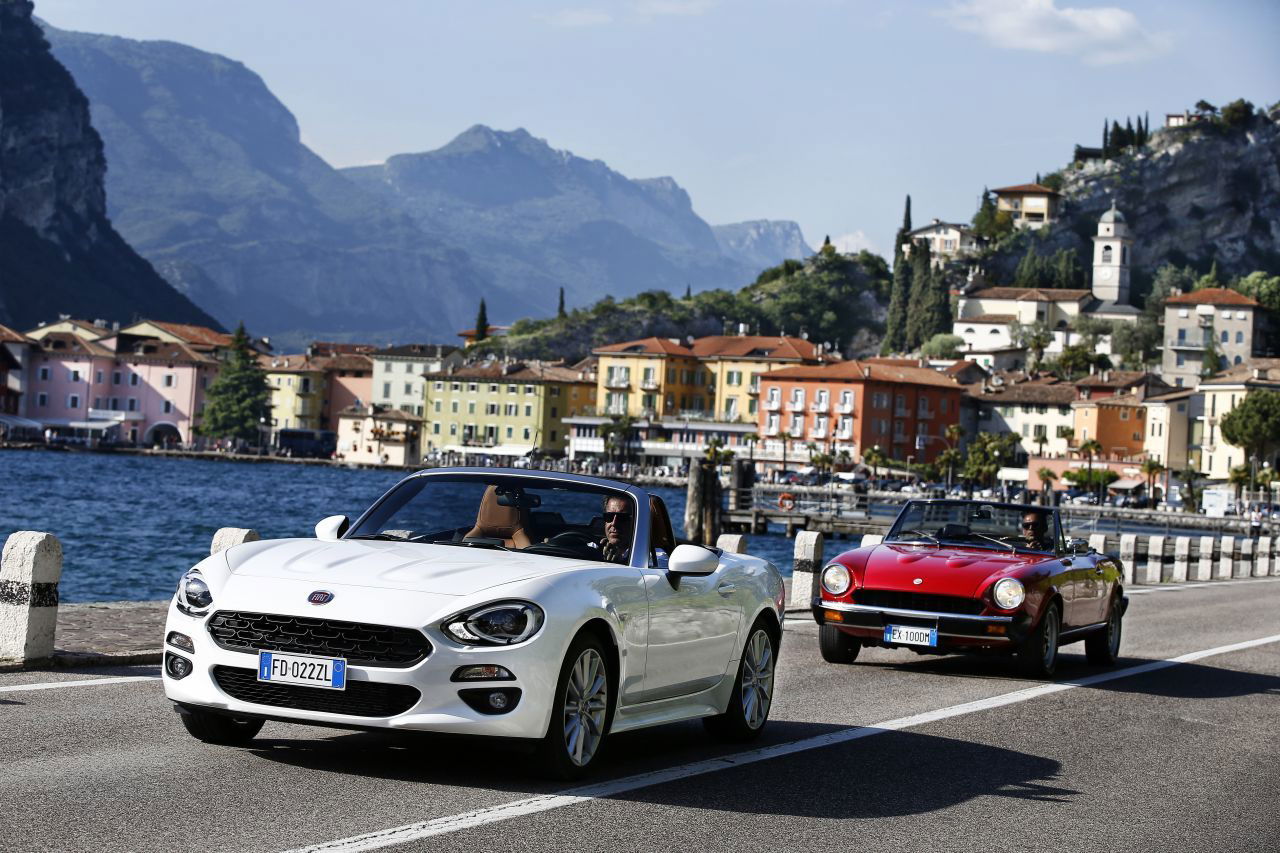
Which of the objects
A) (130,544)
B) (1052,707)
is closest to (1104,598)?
(1052,707)

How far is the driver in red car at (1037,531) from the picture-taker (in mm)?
16625

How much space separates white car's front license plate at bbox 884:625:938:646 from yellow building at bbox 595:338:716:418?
16316 centimetres

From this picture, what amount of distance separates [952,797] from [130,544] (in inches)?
1927

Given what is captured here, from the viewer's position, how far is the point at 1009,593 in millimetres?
15023

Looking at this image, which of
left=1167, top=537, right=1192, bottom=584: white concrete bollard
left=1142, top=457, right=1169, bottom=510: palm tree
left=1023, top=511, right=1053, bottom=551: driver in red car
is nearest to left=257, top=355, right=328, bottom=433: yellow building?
left=1142, top=457, right=1169, bottom=510: palm tree

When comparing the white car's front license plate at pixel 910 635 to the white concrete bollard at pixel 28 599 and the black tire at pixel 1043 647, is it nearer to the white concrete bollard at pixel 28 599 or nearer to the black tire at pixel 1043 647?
the black tire at pixel 1043 647

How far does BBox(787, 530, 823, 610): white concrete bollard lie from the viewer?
21016mm

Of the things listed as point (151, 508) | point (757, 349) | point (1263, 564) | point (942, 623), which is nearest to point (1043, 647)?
point (942, 623)

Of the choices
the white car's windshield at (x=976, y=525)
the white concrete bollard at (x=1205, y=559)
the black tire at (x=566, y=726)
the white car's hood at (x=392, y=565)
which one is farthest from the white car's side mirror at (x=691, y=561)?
the white concrete bollard at (x=1205, y=559)

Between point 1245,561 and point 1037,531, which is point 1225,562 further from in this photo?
point 1037,531

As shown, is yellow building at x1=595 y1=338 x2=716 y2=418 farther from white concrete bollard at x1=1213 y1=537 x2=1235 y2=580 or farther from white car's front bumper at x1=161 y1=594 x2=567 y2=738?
white car's front bumper at x1=161 y1=594 x2=567 y2=738

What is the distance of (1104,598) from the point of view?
17.2m

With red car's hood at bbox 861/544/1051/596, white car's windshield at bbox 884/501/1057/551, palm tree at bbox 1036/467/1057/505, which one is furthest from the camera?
palm tree at bbox 1036/467/1057/505

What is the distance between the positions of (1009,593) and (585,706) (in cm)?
720
